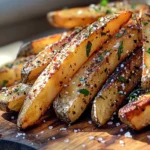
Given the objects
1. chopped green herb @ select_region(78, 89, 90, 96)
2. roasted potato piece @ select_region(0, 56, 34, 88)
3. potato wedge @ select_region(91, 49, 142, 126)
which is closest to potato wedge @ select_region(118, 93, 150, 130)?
potato wedge @ select_region(91, 49, 142, 126)

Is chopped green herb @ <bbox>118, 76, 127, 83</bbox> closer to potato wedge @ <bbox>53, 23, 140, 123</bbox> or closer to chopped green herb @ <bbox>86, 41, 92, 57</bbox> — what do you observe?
potato wedge @ <bbox>53, 23, 140, 123</bbox>

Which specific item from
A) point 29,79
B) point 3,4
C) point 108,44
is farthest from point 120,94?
point 3,4

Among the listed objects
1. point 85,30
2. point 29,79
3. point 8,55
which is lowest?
point 8,55

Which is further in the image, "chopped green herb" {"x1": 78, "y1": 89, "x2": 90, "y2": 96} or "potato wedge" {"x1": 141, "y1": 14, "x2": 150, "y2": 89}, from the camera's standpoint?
"chopped green herb" {"x1": 78, "y1": 89, "x2": 90, "y2": 96}

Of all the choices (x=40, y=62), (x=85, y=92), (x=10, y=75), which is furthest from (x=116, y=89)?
(x=10, y=75)

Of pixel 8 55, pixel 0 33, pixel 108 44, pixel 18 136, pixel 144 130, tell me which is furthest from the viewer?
pixel 0 33

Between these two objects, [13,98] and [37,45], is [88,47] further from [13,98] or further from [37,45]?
[37,45]

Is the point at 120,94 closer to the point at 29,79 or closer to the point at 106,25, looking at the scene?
the point at 106,25

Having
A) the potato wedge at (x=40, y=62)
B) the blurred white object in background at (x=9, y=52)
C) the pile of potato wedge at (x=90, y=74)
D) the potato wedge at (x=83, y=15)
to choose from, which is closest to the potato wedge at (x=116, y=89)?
the pile of potato wedge at (x=90, y=74)
